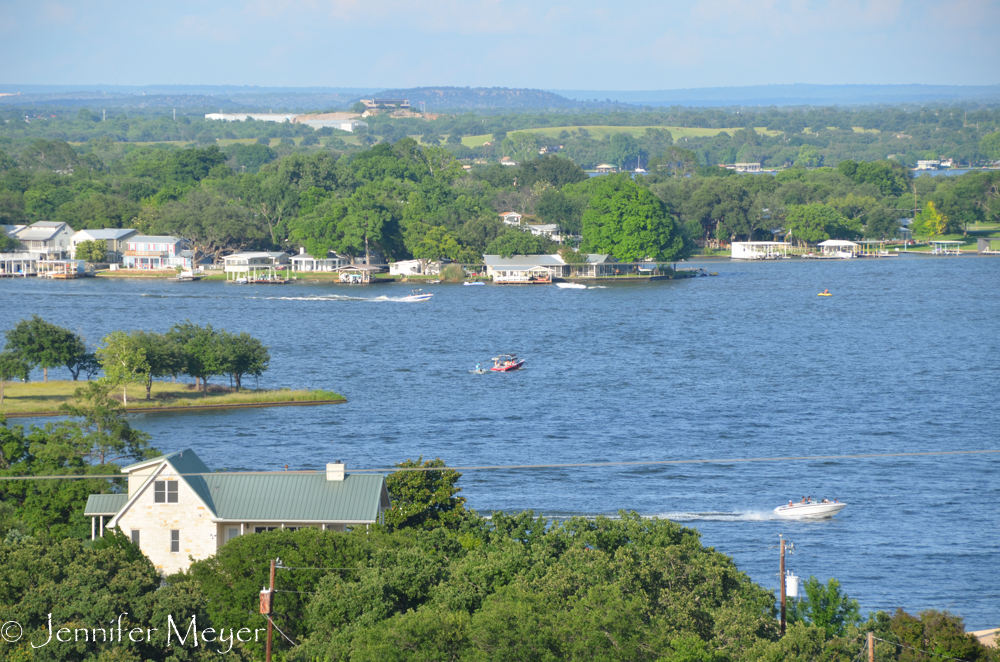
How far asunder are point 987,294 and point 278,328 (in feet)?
150

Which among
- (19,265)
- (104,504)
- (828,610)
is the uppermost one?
(104,504)

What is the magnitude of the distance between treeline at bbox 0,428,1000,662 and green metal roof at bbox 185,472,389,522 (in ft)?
2.80

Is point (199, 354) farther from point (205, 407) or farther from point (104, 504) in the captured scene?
point (104, 504)

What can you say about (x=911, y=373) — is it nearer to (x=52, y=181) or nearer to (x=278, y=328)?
(x=278, y=328)

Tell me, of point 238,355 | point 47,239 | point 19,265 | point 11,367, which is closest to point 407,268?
point 47,239

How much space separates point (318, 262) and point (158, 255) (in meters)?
12.8

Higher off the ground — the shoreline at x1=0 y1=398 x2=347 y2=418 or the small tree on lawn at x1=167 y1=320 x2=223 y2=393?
the small tree on lawn at x1=167 y1=320 x2=223 y2=393

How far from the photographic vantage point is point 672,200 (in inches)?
4245

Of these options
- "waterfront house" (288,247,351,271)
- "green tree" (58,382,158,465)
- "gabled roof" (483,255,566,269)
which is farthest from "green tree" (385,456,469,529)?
"waterfront house" (288,247,351,271)

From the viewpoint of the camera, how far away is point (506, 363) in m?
47.1

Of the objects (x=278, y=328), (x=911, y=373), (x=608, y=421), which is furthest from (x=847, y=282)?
(x=608, y=421)

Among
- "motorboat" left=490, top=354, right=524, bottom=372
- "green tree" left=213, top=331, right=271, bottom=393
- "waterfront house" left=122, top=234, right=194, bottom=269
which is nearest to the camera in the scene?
"green tree" left=213, top=331, right=271, bottom=393

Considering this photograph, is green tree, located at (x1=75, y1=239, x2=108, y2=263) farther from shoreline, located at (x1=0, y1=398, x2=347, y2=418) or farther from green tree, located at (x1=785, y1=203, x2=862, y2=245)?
A: green tree, located at (x1=785, y1=203, x2=862, y2=245)

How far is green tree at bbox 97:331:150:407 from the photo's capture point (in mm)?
36625
